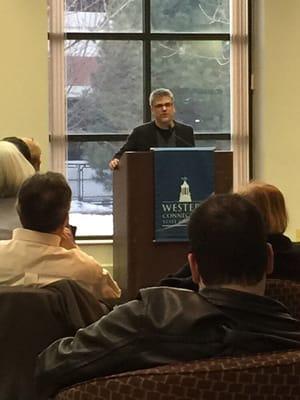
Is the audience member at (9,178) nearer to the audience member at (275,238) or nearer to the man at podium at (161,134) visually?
the audience member at (275,238)

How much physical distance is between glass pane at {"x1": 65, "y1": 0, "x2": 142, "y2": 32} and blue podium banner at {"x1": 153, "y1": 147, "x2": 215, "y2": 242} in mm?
2817

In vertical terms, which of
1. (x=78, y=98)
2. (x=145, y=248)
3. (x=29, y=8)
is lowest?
(x=145, y=248)

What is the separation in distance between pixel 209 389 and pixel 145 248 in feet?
13.2

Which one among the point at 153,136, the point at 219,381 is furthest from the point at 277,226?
the point at 153,136

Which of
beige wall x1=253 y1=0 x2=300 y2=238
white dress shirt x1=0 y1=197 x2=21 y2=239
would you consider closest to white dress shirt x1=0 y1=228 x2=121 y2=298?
white dress shirt x1=0 y1=197 x2=21 y2=239

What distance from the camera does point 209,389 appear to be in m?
1.26

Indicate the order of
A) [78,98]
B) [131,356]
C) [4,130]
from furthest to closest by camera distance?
[78,98] → [4,130] → [131,356]

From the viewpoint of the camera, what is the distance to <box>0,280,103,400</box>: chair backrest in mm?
2162

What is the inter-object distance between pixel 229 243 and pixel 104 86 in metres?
6.41

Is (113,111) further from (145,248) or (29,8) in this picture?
(145,248)

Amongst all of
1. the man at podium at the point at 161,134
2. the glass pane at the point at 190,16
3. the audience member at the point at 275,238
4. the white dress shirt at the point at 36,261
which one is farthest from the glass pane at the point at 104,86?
the white dress shirt at the point at 36,261

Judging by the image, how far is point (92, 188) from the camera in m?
7.76

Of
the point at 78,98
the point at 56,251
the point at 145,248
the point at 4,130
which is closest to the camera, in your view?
the point at 56,251

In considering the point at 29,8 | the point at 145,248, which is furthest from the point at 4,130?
the point at 145,248
